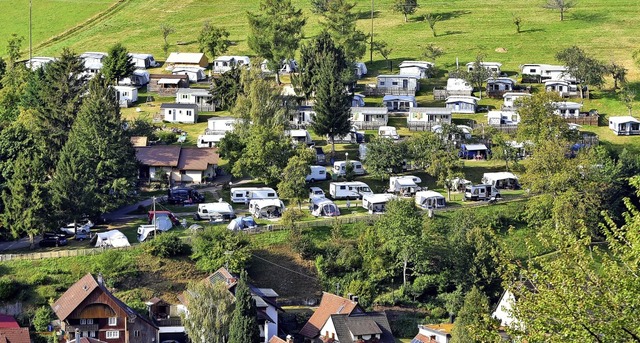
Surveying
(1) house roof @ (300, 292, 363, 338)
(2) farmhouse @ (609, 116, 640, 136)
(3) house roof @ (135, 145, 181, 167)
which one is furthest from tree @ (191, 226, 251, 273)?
(2) farmhouse @ (609, 116, 640, 136)

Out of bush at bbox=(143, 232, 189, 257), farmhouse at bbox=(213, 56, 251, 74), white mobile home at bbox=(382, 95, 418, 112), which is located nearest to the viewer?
bush at bbox=(143, 232, 189, 257)

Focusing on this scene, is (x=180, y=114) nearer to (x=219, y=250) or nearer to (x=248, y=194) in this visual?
(x=248, y=194)

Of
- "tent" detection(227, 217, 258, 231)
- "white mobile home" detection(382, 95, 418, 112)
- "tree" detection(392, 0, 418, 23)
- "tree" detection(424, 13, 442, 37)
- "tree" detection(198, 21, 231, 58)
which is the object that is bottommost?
"tent" detection(227, 217, 258, 231)

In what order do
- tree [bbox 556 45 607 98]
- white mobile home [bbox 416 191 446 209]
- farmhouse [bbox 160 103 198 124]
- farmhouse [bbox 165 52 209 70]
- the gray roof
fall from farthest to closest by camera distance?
farmhouse [bbox 165 52 209 70] < tree [bbox 556 45 607 98] < the gray roof < farmhouse [bbox 160 103 198 124] < white mobile home [bbox 416 191 446 209]

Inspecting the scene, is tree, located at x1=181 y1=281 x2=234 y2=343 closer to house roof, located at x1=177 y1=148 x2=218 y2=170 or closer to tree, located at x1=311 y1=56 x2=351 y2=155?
house roof, located at x1=177 y1=148 x2=218 y2=170

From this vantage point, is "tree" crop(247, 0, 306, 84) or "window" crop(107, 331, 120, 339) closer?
"window" crop(107, 331, 120, 339)

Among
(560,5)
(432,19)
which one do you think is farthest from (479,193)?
(560,5)

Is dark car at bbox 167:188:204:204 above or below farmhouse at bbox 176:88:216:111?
below

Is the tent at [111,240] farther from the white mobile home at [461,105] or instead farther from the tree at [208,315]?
the white mobile home at [461,105]
